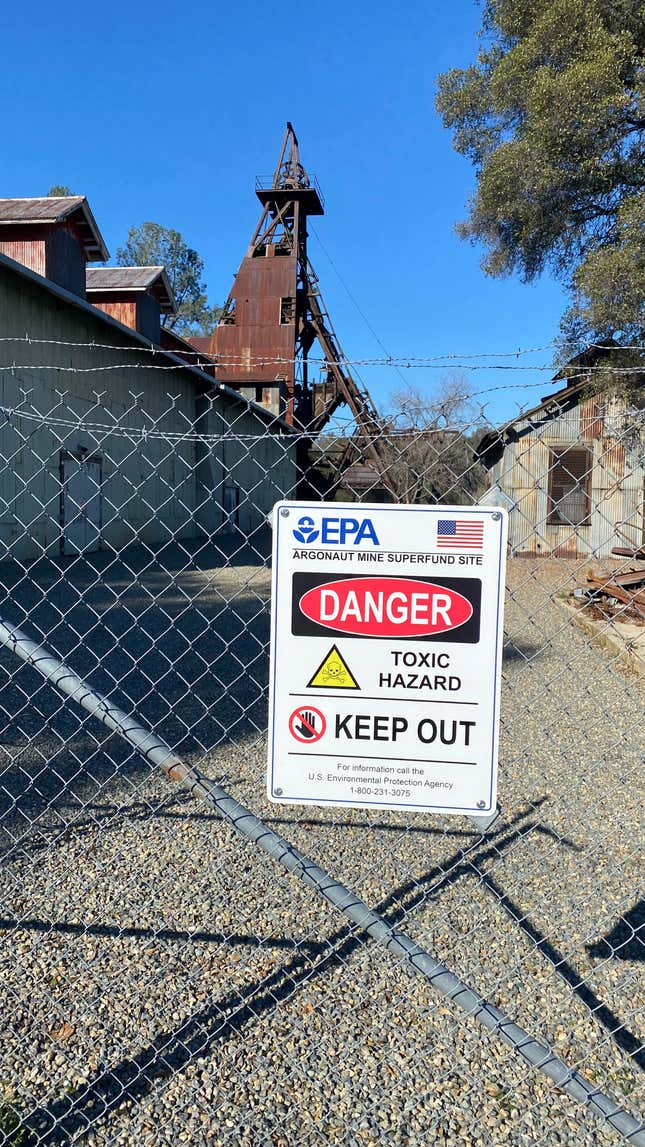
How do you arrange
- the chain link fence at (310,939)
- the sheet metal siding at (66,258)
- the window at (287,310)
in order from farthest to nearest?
the window at (287,310) → the sheet metal siding at (66,258) → the chain link fence at (310,939)

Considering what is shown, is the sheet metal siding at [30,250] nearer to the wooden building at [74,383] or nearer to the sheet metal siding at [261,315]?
the wooden building at [74,383]

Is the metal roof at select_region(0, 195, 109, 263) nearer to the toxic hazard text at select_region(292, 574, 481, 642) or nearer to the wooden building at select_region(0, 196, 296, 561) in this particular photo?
the wooden building at select_region(0, 196, 296, 561)

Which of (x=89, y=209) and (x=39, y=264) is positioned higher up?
(x=89, y=209)

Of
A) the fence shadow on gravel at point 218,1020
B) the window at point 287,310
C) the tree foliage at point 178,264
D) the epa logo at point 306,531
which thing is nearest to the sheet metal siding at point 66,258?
the window at point 287,310

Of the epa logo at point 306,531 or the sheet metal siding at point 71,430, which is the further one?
the sheet metal siding at point 71,430

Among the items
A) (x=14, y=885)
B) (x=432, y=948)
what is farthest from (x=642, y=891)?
(x=14, y=885)

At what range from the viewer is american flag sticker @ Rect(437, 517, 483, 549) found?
2.06 m

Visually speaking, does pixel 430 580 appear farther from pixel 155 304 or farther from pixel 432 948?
pixel 155 304

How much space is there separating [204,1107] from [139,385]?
67.8 feet

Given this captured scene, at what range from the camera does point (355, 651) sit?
212 centimetres

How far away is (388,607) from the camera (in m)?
2.09

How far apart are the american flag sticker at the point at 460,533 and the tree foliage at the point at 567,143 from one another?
13607 millimetres

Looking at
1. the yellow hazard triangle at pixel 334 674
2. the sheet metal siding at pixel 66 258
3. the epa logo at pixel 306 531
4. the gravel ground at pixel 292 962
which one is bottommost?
the gravel ground at pixel 292 962

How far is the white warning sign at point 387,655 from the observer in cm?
206
